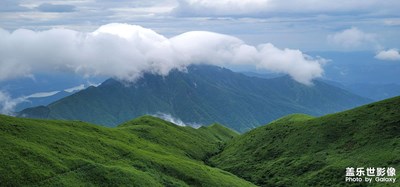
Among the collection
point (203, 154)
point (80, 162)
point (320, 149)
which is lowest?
point (203, 154)

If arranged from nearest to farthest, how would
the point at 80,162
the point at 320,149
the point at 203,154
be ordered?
1. the point at 80,162
2. the point at 320,149
3. the point at 203,154

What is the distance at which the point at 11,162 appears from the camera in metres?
70.1

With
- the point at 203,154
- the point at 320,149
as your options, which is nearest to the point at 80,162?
the point at 320,149

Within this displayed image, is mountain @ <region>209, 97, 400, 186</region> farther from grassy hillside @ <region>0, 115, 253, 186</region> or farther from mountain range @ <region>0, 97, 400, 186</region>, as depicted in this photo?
grassy hillside @ <region>0, 115, 253, 186</region>

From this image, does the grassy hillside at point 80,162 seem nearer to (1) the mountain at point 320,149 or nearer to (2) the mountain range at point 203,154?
(2) the mountain range at point 203,154

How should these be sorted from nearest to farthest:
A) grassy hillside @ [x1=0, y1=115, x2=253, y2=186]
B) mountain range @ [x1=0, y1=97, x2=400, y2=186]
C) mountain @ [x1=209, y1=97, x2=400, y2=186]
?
grassy hillside @ [x1=0, y1=115, x2=253, y2=186] < mountain range @ [x1=0, y1=97, x2=400, y2=186] < mountain @ [x1=209, y1=97, x2=400, y2=186]

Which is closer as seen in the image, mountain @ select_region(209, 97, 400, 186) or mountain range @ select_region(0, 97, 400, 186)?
mountain range @ select_region(0, 97, 400, 186)

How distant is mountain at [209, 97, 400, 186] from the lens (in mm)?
93438

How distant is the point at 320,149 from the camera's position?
362 ft

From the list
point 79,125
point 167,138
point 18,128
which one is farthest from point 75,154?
point 167,138

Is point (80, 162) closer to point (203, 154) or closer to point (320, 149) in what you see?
point (320, 149)

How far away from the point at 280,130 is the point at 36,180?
8555 cm

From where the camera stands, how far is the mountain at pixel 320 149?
9344 centimetres

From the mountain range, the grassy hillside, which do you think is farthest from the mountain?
the grassy hillside
